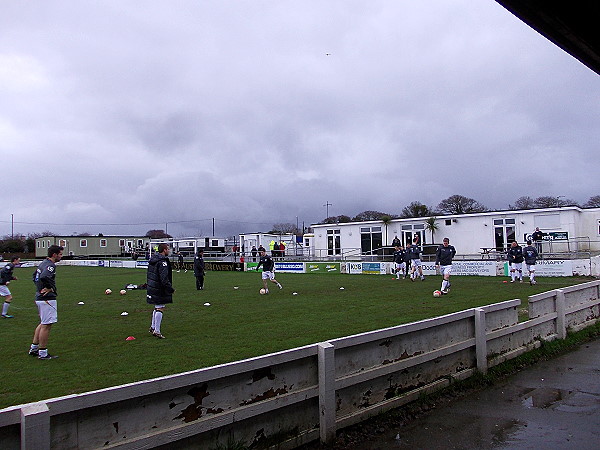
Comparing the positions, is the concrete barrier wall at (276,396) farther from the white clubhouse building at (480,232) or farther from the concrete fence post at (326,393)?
the white clubhouse building at (480,232)

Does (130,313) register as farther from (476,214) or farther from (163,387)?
(476,214)

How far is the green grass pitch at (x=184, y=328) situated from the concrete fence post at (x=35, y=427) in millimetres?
3693

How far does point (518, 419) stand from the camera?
18.0 feet

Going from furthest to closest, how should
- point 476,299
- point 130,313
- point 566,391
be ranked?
point 476,299 < point 130,313 < point 566,391

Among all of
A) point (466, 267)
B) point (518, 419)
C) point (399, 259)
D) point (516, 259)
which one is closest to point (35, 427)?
point (518, 419)

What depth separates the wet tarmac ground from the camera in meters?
4.84

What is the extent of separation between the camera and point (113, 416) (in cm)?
354

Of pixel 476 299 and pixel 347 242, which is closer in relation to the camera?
pixel 476 299

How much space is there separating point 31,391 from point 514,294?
1534 cm

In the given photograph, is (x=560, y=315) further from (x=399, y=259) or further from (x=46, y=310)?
(x=399, y=259)

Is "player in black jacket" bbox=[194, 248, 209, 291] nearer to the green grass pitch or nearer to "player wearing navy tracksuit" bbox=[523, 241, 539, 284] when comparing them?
the green grass pitch

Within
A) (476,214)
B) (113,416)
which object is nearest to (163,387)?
(113,416)

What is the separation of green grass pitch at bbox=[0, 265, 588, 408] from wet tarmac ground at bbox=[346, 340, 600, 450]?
12.0 ft

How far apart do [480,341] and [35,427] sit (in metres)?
5.77
